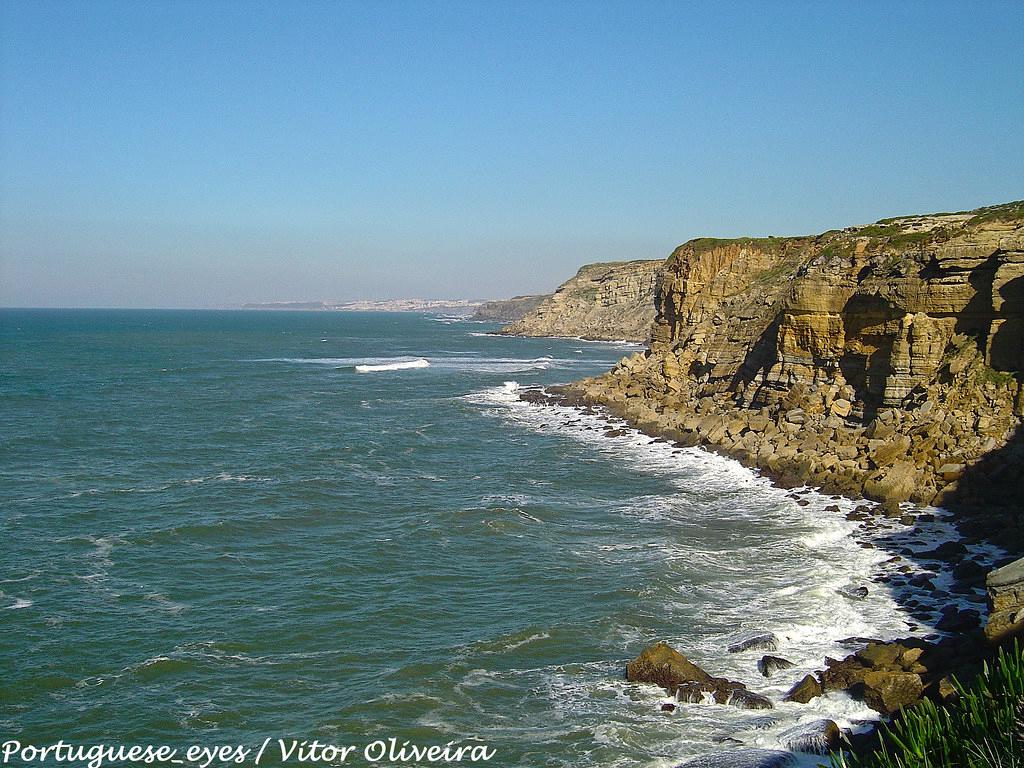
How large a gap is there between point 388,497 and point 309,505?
123 inches

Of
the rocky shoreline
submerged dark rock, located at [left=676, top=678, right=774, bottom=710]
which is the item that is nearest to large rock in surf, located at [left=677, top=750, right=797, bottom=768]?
the rocky shoreline

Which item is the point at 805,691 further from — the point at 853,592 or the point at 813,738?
the point at 853,592

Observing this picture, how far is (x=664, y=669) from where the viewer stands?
17.1 m

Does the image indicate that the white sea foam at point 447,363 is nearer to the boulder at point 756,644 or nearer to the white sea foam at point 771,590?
the white sea foam at point 771,590

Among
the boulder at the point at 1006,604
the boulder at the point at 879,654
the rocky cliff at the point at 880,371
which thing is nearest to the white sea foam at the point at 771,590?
the boulder at the point at 879,654

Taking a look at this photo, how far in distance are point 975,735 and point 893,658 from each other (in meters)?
8.57

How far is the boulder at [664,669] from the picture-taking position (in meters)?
16.8

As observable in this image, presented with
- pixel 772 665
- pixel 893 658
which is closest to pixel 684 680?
pixel 772 665

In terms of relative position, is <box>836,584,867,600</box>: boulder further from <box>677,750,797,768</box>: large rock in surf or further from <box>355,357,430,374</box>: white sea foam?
<box>355,357,430,374</box>: white sea foam

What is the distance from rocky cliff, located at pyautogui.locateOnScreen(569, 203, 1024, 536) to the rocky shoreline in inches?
254

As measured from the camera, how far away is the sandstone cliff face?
446ft

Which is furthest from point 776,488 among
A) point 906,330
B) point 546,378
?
point 546,378

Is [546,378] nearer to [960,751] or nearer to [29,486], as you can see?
[29,486]

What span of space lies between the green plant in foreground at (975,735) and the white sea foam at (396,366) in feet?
255
